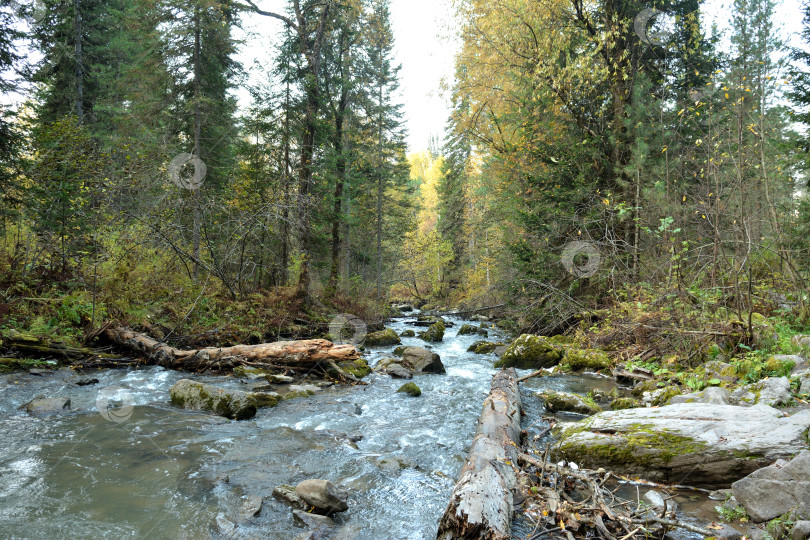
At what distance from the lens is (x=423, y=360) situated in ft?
32.7

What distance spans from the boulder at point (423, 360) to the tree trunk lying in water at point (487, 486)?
4.53 metres

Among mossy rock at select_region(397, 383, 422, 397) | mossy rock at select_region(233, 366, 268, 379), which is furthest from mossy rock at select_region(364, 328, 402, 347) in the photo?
mossy rock at select_region(397, 383, 422, 397)

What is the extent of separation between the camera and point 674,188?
11.2 metres

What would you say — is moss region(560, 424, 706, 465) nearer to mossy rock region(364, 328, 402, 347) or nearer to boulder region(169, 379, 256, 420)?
boulder region(169, 379, 256, 420)

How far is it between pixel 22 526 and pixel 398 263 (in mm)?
26072

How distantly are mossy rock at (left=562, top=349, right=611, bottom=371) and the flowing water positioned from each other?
1.43 m

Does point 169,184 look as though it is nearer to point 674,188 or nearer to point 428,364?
point 428,364

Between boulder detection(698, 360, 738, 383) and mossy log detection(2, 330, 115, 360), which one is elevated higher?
boulder detection(698, 360, 738, 383)

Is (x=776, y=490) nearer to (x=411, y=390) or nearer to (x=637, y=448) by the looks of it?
(x=637, y=448)

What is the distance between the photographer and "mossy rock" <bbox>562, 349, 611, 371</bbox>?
914 cm

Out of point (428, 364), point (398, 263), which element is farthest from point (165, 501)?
point (398, 263)

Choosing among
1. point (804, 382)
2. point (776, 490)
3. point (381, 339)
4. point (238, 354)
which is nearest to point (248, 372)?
point (238, 354)

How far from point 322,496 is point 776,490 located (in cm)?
362

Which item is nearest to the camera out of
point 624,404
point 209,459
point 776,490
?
point 776,490
